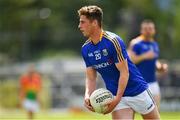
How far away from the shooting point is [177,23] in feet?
174

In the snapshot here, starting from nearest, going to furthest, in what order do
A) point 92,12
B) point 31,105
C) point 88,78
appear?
point 92,12 < point 88,78 < point 31,105

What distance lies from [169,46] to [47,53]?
22694 mm

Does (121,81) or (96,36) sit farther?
(96,36)

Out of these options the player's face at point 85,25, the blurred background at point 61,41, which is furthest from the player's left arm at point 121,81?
the blurred background at point 61,41

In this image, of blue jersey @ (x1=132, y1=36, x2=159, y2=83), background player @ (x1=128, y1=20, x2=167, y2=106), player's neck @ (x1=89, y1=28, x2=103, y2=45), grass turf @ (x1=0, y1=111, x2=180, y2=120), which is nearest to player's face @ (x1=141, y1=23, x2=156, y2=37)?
background player @ (x1=128, y1=20, x2=167, y2=106)

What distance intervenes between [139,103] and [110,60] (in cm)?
74

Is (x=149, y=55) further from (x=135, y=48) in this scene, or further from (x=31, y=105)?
(x=31, y=105)

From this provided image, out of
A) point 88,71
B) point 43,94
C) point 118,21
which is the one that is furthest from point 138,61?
point 118,21

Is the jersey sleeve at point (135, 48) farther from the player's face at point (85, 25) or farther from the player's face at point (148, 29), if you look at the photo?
the player's face at point (85, 25)

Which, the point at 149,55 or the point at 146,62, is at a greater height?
the point at 149,55

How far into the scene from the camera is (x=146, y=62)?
629 inches

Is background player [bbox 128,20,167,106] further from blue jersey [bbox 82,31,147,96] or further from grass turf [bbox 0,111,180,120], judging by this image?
grass turf [bbox 0,111,180,120]

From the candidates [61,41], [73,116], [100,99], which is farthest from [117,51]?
[61,41]

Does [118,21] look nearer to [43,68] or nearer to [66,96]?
[43,68]
